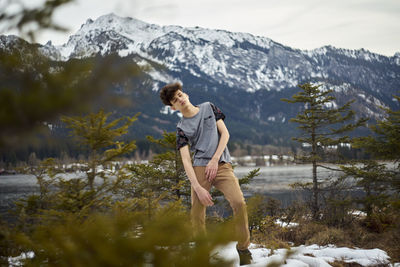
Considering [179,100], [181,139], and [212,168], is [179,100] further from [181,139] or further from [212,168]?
[212,168]

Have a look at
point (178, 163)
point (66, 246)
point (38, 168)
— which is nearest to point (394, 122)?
point (178, 163)

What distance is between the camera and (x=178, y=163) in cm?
776

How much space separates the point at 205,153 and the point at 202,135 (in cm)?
22

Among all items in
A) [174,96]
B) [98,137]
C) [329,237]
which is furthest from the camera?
[329,237]

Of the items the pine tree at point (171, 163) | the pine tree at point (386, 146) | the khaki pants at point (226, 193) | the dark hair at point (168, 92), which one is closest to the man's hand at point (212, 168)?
the khaki pants at point (226, 193)

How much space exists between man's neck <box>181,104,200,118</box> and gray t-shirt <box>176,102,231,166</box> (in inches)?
1.4

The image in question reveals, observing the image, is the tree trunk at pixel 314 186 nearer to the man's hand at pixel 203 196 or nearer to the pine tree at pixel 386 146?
the pine tree at pixel 386 146

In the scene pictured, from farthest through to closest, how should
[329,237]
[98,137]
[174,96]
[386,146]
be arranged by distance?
1. [386,146]
2. [329,237]
3. [174,96]
4. [98,137]

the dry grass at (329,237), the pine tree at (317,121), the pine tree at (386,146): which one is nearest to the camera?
the dry grass at (329,237)

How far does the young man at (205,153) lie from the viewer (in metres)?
3.12

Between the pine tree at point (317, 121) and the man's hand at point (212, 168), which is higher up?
the pine tree at point (317, 121)

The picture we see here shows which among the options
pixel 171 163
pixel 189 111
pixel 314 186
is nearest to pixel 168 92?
pixel 189 111

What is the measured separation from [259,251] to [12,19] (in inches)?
167

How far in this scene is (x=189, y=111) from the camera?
3.29 m
